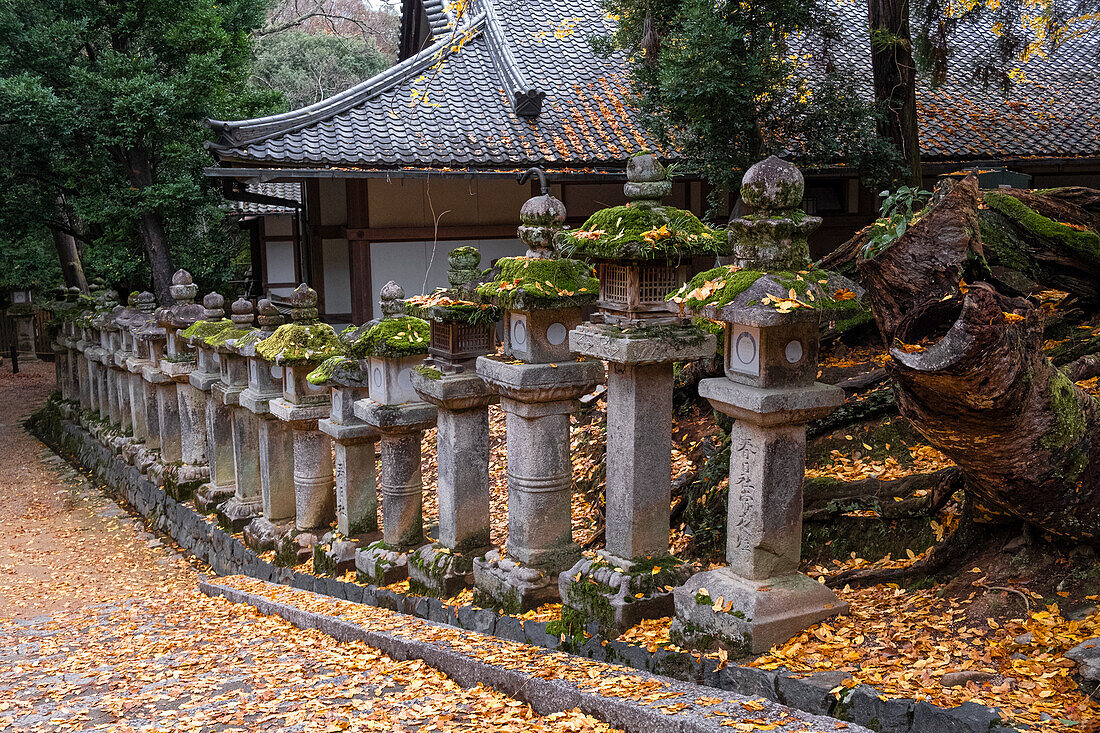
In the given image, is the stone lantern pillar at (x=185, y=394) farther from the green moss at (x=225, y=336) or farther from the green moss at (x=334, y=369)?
the green moss at (x=334, y=369)

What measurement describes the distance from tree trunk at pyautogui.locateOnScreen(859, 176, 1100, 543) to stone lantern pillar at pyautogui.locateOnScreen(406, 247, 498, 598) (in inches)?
136

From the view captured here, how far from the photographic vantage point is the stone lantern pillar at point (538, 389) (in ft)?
20.6

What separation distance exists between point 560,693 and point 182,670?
323cm

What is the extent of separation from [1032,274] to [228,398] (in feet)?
28.7

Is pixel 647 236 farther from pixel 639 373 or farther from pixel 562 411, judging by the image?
pixel 562 411

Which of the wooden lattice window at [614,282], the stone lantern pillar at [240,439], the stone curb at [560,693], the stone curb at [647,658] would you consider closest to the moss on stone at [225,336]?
the stone lantern pillar at [240,439]

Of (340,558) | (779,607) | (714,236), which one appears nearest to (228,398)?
(340,558)

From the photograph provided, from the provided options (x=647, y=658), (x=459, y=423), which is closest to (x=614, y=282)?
(x=459, y=423)

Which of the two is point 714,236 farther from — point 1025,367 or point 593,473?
point 593,473

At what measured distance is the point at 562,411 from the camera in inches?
253

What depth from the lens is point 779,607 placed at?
4.90 m

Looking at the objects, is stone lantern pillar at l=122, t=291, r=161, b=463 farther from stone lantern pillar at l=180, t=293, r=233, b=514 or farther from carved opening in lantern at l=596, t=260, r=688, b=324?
carved opening in lantern at l=596, t=260, r=688, b=324

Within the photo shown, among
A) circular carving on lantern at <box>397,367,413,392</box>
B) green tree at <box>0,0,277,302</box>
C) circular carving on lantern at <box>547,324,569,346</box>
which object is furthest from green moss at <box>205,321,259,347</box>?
green tree at <box>0,0,277,302</box>

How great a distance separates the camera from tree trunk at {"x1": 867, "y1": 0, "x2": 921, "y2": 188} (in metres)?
10.9
